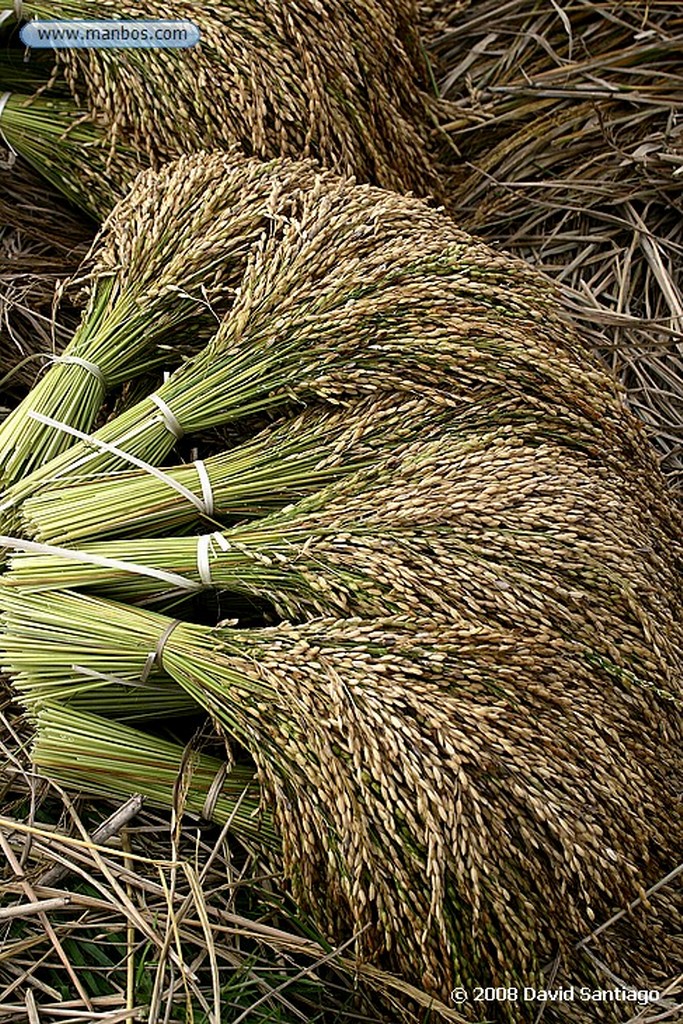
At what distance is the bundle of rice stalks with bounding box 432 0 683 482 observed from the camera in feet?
7.52

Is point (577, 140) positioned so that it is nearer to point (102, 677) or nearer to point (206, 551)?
point (206, 551)

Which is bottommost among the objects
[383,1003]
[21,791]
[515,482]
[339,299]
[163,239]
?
[383,1003]

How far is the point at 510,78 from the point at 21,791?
1698mm

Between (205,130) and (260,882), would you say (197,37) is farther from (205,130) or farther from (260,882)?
(260,882)

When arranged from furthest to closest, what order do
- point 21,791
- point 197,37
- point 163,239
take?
1. point 197,37
2. point 163,239
3. point 21,791

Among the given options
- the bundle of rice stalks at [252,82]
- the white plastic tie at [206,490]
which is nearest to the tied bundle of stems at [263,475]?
the white plastic tie at [206,490]

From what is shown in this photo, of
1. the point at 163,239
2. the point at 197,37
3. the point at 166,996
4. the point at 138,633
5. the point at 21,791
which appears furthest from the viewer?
the point at 197,37

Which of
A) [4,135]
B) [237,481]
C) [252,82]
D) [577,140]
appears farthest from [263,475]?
[577,140]

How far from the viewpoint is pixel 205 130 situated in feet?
6.53

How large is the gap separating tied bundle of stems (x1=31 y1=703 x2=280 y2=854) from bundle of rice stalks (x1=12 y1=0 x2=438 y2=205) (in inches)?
39.1

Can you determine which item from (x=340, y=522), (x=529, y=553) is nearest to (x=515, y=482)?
(x=529, y=553)

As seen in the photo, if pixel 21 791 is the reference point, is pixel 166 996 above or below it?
below

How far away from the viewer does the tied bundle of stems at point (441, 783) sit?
1.38 m

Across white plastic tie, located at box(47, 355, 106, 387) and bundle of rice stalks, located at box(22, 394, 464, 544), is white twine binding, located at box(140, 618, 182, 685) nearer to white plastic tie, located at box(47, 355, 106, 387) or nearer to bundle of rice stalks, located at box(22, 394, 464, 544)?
bundle of rice stalks, located at box(22, 394, 464, 544)
